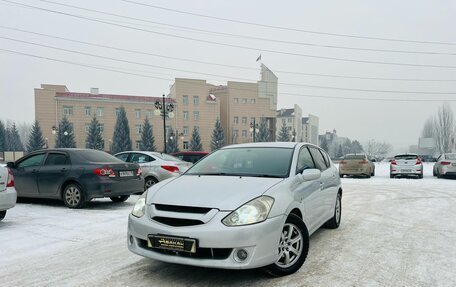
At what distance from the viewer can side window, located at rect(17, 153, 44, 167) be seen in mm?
9238

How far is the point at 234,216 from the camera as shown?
3.67 m

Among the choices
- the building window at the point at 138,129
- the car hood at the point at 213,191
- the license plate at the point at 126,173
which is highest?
the building window at the point at 138,129

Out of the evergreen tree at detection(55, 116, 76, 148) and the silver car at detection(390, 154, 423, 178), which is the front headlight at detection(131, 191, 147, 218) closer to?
the silver car at detection(390, 154, 423, 178)

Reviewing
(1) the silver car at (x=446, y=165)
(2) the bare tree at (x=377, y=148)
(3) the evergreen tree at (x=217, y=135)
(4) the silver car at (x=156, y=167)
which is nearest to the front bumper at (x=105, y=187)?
(4) the silver car at (x=156, y=167)

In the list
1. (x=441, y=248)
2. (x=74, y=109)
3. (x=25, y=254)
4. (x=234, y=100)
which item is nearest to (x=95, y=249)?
(x=25, y=254)

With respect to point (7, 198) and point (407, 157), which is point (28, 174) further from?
point (407, 157)

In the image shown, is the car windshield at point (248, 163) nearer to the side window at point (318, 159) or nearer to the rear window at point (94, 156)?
the side window at point (318, 159)

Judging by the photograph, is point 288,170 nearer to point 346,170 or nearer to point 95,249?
point 95,249

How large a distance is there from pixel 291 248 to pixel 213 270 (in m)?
0.94

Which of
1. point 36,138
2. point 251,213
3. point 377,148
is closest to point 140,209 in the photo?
point 251,213

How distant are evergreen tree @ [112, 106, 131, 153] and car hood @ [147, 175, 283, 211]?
66.9 metres

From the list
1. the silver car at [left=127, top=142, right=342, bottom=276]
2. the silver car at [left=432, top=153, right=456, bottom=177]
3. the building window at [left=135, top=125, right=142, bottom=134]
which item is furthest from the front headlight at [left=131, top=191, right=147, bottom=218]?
the building window at [left=135, top=125, right=142, bottom=134]

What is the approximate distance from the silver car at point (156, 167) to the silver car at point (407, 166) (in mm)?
12880

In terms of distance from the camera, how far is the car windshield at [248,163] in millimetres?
4746
